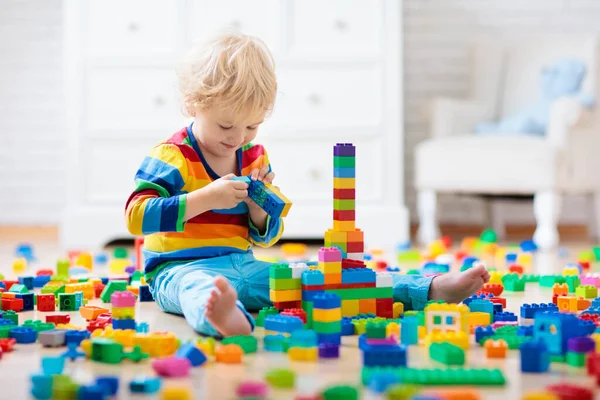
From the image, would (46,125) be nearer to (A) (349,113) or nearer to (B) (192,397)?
(A) (349,113)

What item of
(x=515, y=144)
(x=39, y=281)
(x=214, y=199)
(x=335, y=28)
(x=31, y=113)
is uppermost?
(x=335, y=28)

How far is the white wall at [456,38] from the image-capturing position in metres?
3.62

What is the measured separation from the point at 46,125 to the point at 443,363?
2972 millimetres

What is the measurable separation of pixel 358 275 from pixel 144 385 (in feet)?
1.58

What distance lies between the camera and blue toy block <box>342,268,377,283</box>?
4.22 feet

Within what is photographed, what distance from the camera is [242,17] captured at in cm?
294

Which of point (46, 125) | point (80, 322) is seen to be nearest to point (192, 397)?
point (80, 322)

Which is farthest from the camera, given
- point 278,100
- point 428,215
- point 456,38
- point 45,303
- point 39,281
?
point 456,38

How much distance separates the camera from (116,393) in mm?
909

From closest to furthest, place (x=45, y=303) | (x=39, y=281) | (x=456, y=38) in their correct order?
1. (x=45, y=303)
2. (x=39, y=281)
3. (x=456, y=38)

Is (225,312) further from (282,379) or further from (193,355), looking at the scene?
(282,379)

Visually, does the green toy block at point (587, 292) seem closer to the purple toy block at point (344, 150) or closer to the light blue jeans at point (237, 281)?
the light blue jeans at point (237, 281)

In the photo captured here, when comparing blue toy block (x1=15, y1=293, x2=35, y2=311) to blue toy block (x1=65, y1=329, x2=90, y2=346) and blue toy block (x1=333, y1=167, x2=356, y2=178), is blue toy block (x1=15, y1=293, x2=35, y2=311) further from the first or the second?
blue toy block (x1=333, y1=167, x2=356, y2=178)

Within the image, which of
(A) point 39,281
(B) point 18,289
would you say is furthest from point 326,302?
(A) point 39,281
